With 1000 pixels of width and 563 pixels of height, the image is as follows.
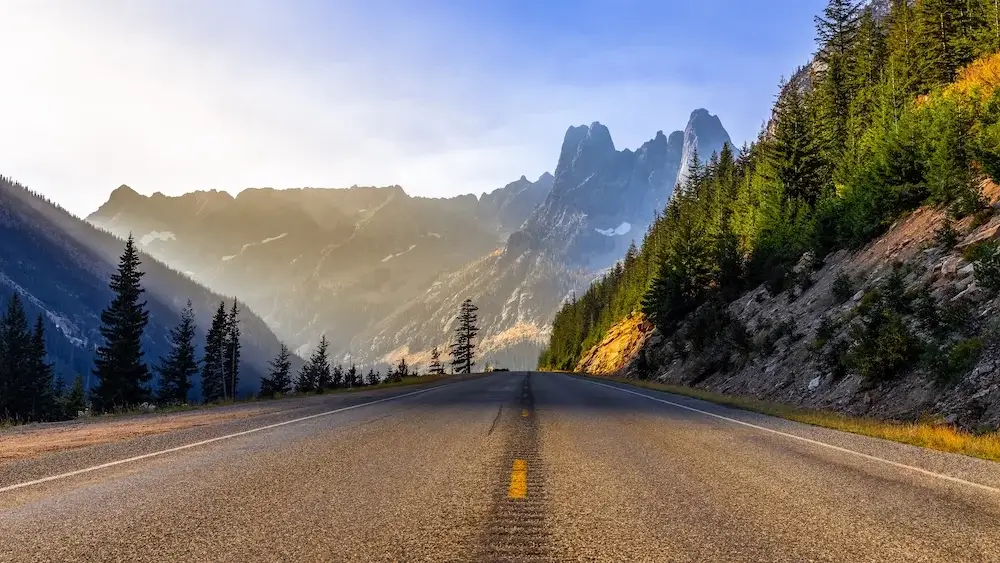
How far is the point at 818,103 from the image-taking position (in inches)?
2110

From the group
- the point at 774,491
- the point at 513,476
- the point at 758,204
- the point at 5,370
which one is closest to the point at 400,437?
the point at 513,476

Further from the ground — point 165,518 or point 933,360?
point 933,360

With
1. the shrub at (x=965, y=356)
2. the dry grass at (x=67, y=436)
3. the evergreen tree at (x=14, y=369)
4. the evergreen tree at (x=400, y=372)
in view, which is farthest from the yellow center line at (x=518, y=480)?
the evergreen tree at (x=14, y=369)

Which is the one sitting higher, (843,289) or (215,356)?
(843,289)

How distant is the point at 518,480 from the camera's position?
6.19 m

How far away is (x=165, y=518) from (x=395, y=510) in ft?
6.25

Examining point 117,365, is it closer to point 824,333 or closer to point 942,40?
point 824,333

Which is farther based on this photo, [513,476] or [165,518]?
[513,476]

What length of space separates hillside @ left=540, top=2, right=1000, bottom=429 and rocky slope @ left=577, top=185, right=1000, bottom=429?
0.07 metres

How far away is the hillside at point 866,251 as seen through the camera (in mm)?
15438

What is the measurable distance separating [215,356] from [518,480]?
241ft

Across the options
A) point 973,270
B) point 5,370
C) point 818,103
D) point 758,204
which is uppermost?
point 818,103

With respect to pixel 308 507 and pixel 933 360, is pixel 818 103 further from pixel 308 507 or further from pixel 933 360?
pixel 308 507

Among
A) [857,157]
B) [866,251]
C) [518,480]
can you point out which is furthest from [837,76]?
[518,480]
